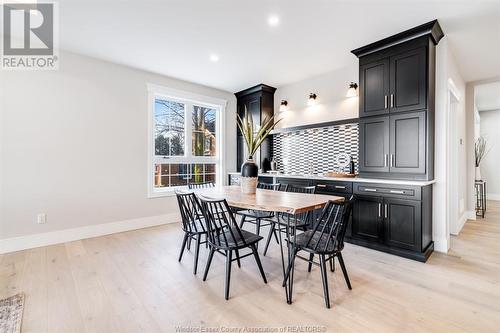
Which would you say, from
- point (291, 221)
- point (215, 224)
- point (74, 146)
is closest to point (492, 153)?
point (291, 221)

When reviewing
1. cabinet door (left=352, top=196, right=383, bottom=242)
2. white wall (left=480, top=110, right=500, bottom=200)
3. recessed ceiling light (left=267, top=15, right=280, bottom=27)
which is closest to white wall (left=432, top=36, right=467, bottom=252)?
cabinet door (left=352, top=196, right=383, bottom=242)

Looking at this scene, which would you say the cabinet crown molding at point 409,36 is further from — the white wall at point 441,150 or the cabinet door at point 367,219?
the cabinet door at point 367,219

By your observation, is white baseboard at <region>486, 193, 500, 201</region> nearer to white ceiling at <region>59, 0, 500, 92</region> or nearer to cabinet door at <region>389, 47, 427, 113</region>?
white ceiling at <region>59, 0, 500, 92</region>

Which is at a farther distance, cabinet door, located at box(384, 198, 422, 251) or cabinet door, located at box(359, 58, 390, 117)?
cabinet door, located at box(359, 58, 390, 117)

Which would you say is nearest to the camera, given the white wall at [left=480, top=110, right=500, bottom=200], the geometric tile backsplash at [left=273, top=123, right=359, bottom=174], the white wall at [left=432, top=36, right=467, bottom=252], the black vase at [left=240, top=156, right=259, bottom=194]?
the black vase at [left=240, top=156, right=259, bottom=194]

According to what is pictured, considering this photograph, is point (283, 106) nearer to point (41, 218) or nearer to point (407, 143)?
point (407, 143)

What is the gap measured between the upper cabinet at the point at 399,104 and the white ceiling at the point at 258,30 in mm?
192

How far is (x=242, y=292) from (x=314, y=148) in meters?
2.98

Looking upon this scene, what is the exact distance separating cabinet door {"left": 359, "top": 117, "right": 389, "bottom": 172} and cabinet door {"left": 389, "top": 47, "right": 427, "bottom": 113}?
246 millimetres

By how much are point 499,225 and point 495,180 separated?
351 centimetres

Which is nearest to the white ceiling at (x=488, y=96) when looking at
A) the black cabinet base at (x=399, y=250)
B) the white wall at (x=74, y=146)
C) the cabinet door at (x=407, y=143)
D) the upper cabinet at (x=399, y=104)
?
the upper cabinet at (x=399, y=104)

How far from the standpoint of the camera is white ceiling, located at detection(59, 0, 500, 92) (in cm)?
243

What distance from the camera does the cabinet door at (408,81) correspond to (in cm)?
280

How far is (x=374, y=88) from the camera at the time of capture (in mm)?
3217
